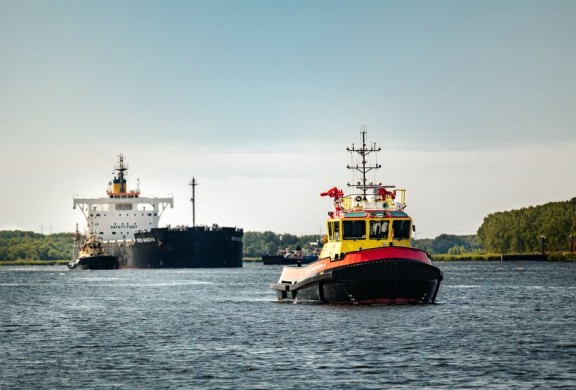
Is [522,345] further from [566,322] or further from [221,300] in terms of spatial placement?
[221,300]

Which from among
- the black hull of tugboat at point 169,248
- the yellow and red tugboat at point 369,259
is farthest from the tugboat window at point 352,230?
the black hull of tugboat at point 169,248

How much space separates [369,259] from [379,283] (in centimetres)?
147

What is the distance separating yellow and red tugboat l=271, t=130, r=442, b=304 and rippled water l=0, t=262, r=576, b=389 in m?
0.91

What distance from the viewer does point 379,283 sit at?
6225cm

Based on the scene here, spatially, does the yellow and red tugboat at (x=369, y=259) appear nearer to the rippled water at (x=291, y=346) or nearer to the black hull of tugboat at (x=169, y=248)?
the rippled water at (x=291, y=346)

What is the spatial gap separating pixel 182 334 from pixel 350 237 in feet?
45.3

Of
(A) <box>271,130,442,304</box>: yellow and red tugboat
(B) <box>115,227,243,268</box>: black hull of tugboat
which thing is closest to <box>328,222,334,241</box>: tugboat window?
(A) <box>271,130,442,304</box>: yellow and red tugboat

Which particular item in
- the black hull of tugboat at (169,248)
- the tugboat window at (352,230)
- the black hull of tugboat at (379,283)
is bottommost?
the black hull of tugboat at (379,283)

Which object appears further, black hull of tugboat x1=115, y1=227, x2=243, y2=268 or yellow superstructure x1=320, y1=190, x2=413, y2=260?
black hull of tugboat x1=115, y1=227, x2=243, y2=268

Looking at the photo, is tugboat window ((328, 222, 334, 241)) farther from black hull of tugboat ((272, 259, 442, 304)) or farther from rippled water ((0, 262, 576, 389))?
rippled water ((0, 262, 576, 389))

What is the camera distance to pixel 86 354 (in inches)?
1817

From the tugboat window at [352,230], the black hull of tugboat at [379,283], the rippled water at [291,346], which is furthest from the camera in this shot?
the tugboat window at [352,230]

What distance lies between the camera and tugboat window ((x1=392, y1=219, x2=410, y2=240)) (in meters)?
65.1

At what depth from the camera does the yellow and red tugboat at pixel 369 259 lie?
6203 cm
